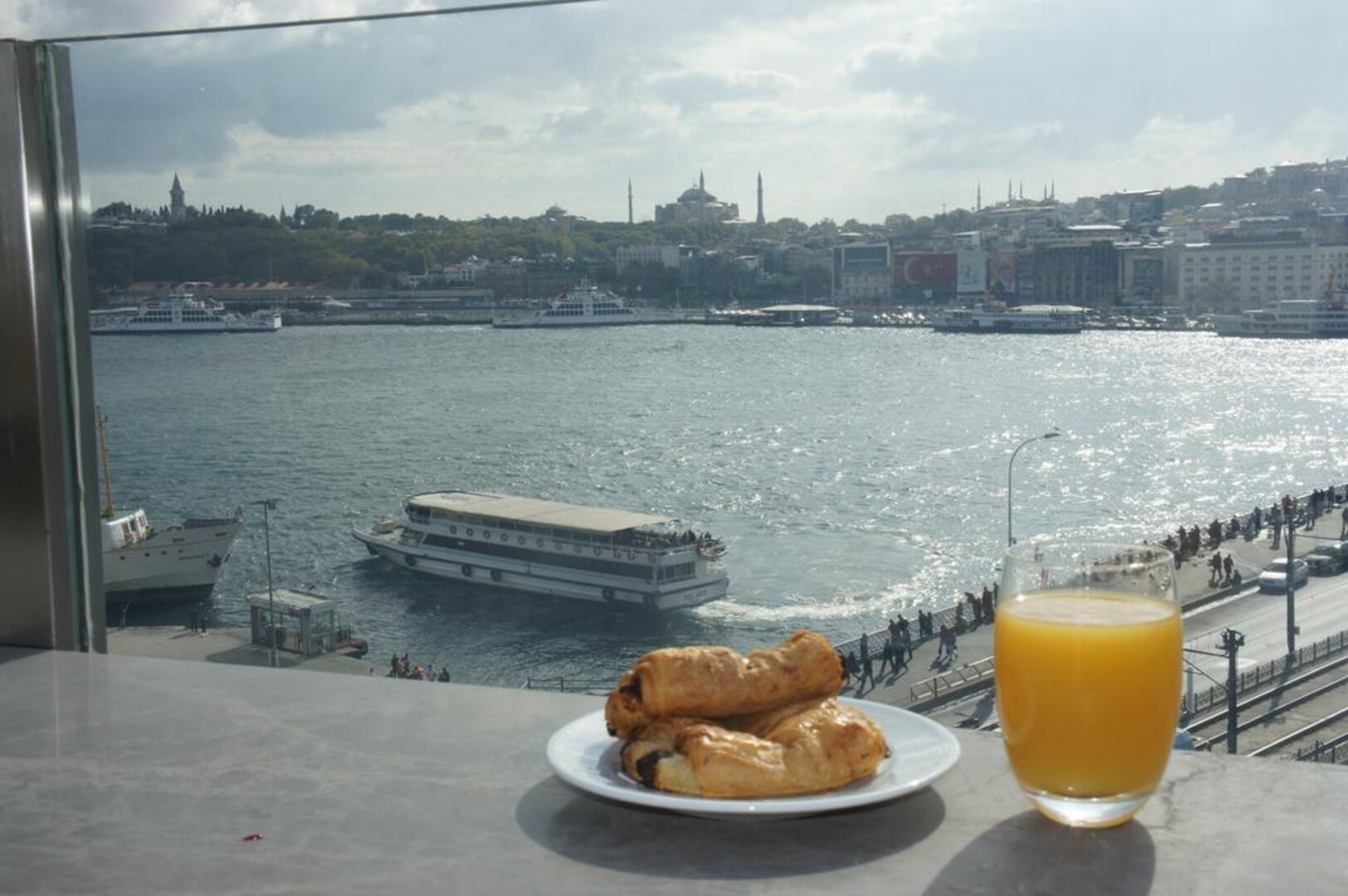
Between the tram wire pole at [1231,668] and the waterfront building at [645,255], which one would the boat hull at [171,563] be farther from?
the tram wire pole at [1231,668]

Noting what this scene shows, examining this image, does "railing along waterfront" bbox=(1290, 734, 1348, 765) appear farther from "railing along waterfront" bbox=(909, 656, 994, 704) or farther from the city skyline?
the city skyline

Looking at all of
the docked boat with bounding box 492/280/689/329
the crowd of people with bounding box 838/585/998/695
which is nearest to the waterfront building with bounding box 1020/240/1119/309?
the docked boat with bounding box 492/280/689/329

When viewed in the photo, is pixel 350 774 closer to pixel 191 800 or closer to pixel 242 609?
pixel 191 800

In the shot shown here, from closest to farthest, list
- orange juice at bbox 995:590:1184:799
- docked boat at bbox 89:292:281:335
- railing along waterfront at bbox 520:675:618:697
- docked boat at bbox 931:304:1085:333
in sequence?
orange juice at bbox 995:590:1184:799
docked boat at bbox 89:292:281:335
railing along waterfront at bbox 520:675:618:697
docked boat at bbox 931:304:1085:333

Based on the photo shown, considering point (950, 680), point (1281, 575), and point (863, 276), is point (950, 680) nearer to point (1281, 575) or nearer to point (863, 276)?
point (1281, 575)

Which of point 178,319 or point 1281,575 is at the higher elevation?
point 178,319

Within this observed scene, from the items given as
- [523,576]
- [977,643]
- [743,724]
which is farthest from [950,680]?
[743,724]

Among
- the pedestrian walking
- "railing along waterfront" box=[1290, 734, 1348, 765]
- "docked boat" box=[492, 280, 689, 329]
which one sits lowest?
the pedestrian walking
